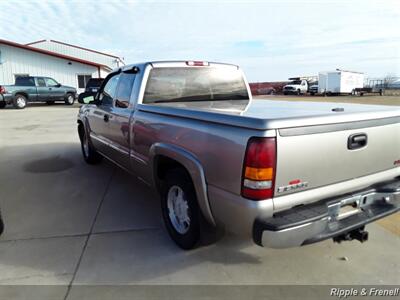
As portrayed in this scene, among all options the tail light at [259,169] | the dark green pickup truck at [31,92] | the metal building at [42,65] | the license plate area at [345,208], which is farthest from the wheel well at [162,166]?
the metal building at [42,65]

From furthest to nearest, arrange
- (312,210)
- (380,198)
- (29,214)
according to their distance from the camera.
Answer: (29,214)
(380,198)
(312,210)

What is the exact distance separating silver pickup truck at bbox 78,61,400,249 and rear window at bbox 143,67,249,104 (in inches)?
17.0

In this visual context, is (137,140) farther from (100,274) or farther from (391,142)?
(391,142)

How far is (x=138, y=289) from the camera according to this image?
9.08ft

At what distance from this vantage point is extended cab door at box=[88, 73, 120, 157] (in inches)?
192

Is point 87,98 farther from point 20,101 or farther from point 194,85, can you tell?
point 20,101

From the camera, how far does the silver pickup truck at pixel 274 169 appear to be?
7.65 ft

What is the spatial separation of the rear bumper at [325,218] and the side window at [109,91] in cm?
323

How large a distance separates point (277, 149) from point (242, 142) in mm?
249

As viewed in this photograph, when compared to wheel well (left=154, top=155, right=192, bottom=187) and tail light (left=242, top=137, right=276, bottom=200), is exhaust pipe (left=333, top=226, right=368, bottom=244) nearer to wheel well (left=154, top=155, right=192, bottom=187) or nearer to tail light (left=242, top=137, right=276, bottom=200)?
tail light (left=242, top=137, right=276, bottom=200)

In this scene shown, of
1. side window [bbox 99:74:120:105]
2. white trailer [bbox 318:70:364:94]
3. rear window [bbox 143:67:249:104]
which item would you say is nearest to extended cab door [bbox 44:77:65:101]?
side window [bbox 99:74:120:105]

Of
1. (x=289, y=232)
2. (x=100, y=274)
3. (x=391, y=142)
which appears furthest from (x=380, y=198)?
(x=100, y=274)

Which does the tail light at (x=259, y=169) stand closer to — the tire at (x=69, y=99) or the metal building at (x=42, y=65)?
the tire at (x=69, y=99)

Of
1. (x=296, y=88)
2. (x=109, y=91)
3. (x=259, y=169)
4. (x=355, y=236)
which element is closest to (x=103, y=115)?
(x=109, y=91)
